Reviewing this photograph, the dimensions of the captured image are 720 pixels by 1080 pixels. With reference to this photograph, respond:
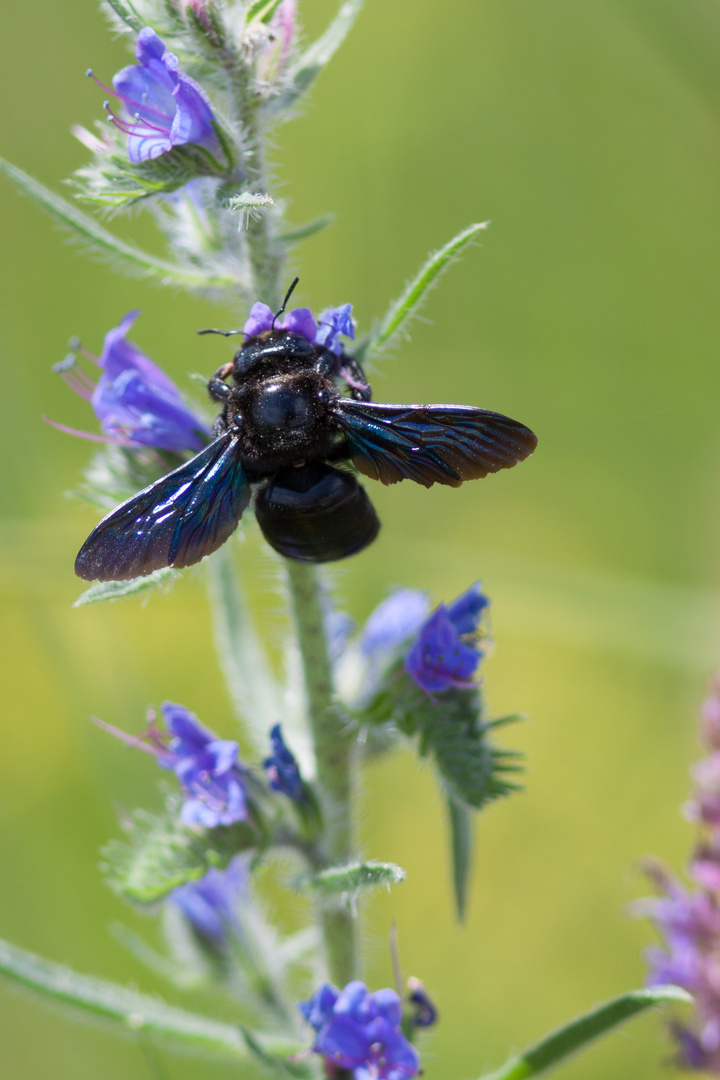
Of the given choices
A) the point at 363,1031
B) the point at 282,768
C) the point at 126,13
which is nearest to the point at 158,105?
the point at 126,13

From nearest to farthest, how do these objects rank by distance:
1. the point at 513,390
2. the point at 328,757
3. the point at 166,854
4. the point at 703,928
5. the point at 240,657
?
the point at 166,854 < the point at 328,757 < the point at 703,928 < the point at 240,657 < the point at 513,390

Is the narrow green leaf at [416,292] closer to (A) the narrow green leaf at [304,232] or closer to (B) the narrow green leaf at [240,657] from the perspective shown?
(A) the narrow green leaf at [304,232]

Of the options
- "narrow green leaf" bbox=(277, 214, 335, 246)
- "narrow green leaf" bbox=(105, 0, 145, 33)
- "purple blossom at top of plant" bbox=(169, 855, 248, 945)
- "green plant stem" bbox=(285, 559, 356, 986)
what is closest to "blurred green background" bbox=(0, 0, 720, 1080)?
"purple blossom at top of plant" bbox=(169, 855, 248, 945)

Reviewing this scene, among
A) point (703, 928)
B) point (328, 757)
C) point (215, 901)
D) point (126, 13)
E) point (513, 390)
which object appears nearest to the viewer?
point (126, 13)

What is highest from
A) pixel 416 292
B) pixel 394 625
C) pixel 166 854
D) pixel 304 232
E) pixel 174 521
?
pixel 304 232

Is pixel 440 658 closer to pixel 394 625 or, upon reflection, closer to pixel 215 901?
pixel 394 625

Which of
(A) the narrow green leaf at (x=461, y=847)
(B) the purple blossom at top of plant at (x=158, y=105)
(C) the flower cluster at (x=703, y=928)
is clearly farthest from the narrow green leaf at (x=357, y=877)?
(B) the purple blossom at top of plant at (x=158, y=105)

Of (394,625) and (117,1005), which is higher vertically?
(394,625)
